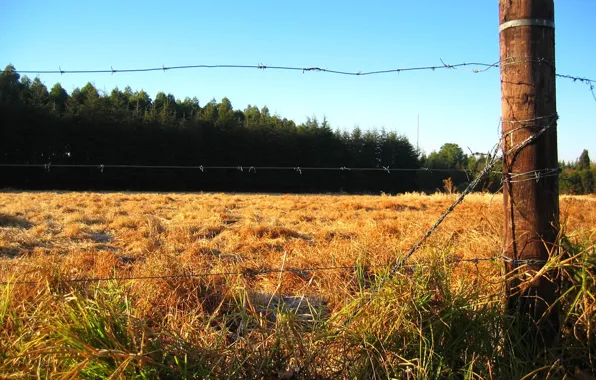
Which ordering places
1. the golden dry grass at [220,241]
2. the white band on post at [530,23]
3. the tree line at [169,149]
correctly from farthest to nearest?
the tree line at [169,149], the golden dry grass at [220,241], the white band on post at [530,23]

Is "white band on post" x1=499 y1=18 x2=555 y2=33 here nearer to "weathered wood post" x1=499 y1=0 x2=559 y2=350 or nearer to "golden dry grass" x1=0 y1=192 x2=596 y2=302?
"weathered wood post" x1=499 y1=0 x2=559 y2=350

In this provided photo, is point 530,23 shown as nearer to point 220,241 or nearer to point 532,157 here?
point 532,157

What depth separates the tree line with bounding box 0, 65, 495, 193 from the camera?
3025 centimetres

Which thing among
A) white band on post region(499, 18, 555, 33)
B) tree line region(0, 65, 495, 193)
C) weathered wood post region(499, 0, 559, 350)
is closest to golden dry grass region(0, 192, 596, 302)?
weathered wood post region(499, 0, 559, 350)

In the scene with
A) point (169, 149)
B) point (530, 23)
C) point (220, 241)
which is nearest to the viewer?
point (530, 23)

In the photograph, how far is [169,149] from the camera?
34.5 m

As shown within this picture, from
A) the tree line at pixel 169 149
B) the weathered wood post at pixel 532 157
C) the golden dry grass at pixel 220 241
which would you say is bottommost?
the golden dry grass at pixel 220 241

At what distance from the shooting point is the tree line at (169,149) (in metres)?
30.2

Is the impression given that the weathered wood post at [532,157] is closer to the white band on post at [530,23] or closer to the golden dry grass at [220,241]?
the white band on post at [530,23]

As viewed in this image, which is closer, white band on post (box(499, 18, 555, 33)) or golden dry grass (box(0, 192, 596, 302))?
white band on post (box(499, 18, 555, 33))

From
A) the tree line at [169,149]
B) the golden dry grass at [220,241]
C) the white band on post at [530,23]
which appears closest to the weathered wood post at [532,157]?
the white band on post at [530,23]

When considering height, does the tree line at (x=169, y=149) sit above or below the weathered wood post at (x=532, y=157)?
above

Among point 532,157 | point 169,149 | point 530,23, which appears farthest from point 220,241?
point 169,149

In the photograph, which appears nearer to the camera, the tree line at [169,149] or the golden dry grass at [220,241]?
the golden dry grass at [220,241]
